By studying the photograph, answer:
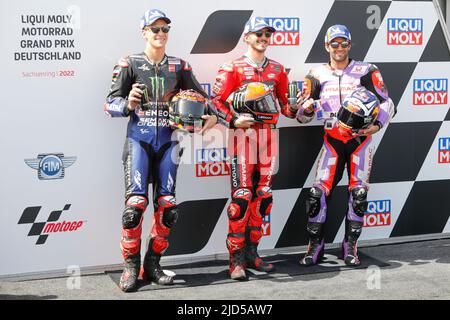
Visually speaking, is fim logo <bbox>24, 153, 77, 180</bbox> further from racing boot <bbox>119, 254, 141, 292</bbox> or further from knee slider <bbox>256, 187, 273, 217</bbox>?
knee slider <bbox>256, 187, 273, 217</bbox>

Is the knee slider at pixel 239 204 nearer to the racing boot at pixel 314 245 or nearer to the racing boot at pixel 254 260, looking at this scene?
the racing boot at pixel 254 260

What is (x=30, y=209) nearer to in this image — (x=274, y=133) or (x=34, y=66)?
(x=34, y=66)

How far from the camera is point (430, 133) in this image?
6715 millimetres

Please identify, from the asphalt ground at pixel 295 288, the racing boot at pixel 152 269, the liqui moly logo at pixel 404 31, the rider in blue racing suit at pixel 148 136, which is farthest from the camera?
the liqui moly logo at pixel 404 31

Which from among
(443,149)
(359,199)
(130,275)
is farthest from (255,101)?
(443,149)

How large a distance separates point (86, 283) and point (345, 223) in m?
2.28

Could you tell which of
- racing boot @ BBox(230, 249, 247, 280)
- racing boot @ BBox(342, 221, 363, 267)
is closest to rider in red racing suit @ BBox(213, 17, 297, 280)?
racing boot @ BBox(230, 249, 247, 280)

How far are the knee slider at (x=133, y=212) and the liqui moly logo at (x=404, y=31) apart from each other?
291cm

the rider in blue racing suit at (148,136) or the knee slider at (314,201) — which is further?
the knee slider at (314,201)

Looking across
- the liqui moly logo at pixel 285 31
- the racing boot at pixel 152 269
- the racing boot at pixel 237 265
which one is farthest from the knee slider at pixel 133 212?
the liqui moly logo at pixel 285 31

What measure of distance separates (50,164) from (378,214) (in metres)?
3.09

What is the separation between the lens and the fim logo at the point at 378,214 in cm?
660

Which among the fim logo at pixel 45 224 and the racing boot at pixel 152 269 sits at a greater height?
the fim logo at pixel 45 224
